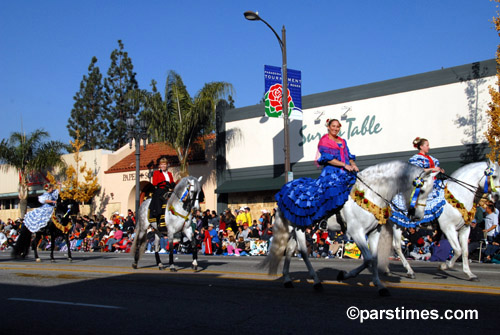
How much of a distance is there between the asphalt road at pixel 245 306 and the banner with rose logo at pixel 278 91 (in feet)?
47.1

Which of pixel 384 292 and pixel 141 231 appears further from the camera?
pixel 141 231

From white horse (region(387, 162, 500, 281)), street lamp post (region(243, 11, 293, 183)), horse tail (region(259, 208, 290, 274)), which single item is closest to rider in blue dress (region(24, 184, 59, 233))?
street lamp post (region(243, 11, 293, 183))

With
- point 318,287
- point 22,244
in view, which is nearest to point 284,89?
point 22,244

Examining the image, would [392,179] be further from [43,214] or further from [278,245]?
[43,214]

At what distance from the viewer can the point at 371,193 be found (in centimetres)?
815

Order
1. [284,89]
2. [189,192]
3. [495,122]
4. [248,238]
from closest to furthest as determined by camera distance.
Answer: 1. [189,192]
2. [495,122]
3. [284,89]
4. [248,238]

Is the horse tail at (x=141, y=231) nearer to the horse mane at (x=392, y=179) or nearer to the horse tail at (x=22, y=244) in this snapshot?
the horse tail at (x=22, y=244)

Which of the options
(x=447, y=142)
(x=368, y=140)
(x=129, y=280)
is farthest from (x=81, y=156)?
(x=129, y=280)

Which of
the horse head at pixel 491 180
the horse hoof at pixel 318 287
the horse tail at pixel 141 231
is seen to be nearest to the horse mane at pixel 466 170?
the horse head at pixel 491 180

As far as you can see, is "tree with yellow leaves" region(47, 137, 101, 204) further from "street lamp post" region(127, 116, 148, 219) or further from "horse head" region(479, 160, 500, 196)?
"horse head" region(479, 160, 500, 196)

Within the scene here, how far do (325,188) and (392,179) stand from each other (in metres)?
1.05

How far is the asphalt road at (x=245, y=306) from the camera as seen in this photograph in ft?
19.2

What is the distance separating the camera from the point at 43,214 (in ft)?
55.3

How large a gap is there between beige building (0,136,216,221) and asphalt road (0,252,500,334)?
888 inches
